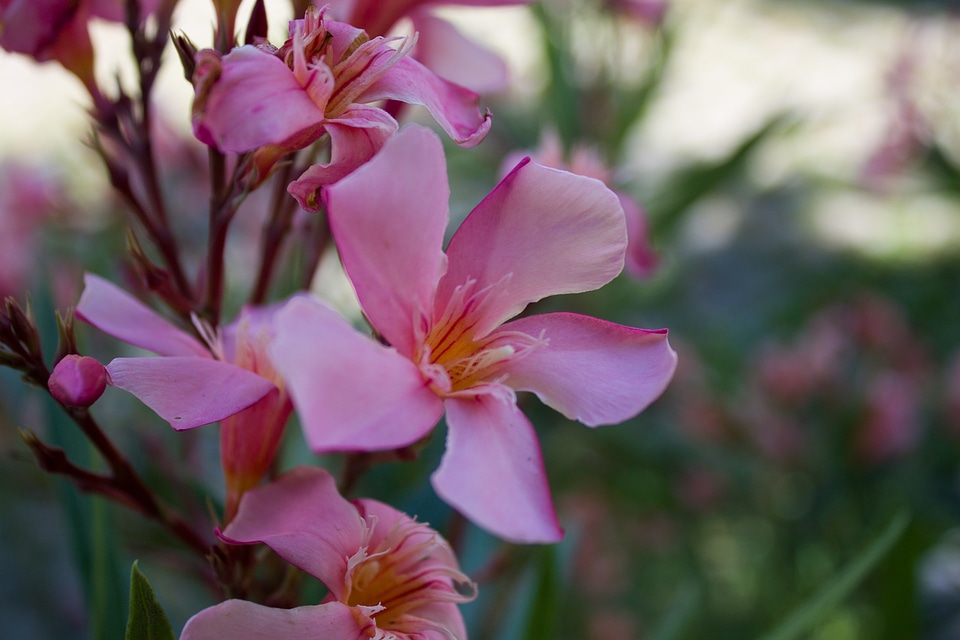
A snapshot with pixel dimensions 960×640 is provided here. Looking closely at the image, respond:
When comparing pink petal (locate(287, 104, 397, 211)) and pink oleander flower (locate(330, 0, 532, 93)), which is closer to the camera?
pink petal (locate(287, 104, 397, 211))

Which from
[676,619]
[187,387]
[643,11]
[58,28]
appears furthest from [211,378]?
[643,11]

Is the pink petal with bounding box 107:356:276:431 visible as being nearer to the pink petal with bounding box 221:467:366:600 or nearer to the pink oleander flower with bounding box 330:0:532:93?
the pink petal with bounding box 221:467:366:600

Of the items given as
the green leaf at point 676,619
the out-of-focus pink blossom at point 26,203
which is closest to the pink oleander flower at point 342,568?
the green leaf at point 676,619

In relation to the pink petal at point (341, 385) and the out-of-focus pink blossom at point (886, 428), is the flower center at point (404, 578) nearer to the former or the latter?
the pink petal at point (341, 385)

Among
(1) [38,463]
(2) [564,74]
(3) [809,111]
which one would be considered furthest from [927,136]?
(1) [38,463]

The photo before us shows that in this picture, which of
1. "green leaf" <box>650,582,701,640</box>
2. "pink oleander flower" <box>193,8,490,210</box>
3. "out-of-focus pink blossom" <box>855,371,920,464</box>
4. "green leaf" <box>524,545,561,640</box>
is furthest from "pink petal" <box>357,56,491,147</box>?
"out-of-focus pink blossom" <box>855,371,920,464</box>

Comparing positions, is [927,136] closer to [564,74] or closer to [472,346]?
[564,74]

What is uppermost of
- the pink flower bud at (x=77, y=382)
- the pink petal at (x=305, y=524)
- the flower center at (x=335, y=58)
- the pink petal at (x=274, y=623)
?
the flower center at (x=335, y=58)
